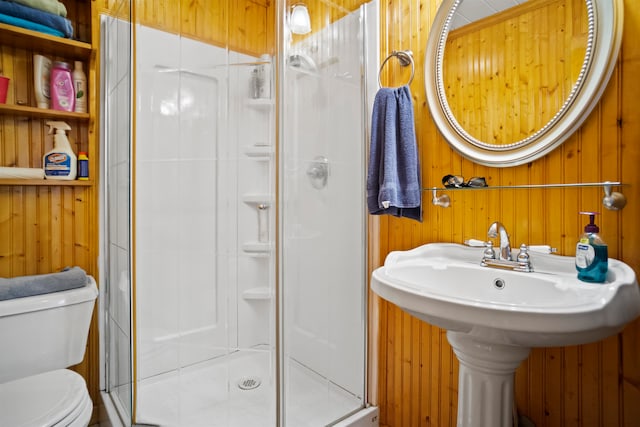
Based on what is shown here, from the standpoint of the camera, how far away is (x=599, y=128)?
101 centimetres

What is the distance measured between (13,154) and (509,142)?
78.1 inches

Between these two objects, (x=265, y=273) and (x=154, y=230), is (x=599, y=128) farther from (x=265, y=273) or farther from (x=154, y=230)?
(x=154, y=230)

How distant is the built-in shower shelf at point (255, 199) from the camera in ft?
4.17

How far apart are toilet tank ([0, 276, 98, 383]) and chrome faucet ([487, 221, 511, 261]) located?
156 centimetres

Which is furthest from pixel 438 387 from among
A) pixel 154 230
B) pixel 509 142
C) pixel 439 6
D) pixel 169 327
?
pixel 439 6

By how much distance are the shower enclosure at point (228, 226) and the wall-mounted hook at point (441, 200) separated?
15.6 inches

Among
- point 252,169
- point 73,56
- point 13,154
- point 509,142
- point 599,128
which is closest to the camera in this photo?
point 599,128

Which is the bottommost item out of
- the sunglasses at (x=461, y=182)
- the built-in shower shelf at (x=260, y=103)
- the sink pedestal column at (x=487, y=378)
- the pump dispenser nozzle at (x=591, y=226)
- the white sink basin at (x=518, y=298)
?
the sink pedestal column at (x=487, y=378)

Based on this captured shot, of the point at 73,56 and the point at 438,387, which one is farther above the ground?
the point at 73,56

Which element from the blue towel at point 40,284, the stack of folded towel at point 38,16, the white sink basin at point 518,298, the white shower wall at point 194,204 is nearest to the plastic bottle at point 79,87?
the stack of folded towel at point 38,16

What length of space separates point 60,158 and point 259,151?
37.0 inches

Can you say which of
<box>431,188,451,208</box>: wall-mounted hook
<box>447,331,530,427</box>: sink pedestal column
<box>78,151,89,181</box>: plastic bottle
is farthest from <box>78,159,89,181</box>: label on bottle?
<box>447,331,530,427</box>: sink pedestal column

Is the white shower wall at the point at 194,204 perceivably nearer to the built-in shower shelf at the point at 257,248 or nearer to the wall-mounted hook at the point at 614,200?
the built-in shower shelf at the point at 257,248

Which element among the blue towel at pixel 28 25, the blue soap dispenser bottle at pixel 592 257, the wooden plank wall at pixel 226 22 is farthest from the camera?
the blue towel at pixel 28 25
